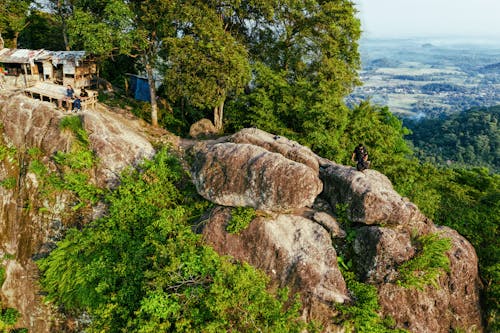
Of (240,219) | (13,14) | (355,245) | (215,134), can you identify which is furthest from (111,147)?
(13,14)

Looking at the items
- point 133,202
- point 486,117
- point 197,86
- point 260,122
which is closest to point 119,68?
point 197,86

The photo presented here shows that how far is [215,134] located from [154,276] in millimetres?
13587

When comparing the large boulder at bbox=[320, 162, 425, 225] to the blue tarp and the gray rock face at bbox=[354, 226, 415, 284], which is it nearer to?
the gray rock face at bbox=[354, 226, 415, 284]

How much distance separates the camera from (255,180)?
13.4m

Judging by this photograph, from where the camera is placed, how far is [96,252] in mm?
13891

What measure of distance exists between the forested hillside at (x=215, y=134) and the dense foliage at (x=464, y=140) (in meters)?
53.9

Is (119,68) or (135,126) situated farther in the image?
(119,68)

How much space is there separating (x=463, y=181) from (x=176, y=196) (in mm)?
24070

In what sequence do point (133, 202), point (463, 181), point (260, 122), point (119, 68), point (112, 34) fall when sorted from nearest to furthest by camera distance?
point (133, 202), point (112, 34), point (260, 122), point (463, 181), point (119, 68)

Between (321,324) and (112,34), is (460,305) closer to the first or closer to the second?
(321,324)

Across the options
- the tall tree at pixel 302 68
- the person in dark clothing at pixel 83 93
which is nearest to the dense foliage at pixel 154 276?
the person in dark clothing at pixel 83 93

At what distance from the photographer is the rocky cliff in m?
12.1

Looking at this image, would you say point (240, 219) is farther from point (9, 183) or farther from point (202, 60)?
point (9, 183)

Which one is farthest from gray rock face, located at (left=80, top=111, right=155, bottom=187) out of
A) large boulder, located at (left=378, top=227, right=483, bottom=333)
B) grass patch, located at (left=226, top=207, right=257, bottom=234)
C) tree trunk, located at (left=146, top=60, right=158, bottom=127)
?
large boulder, located at (left=378, top=227, right=483, bottom=333)
